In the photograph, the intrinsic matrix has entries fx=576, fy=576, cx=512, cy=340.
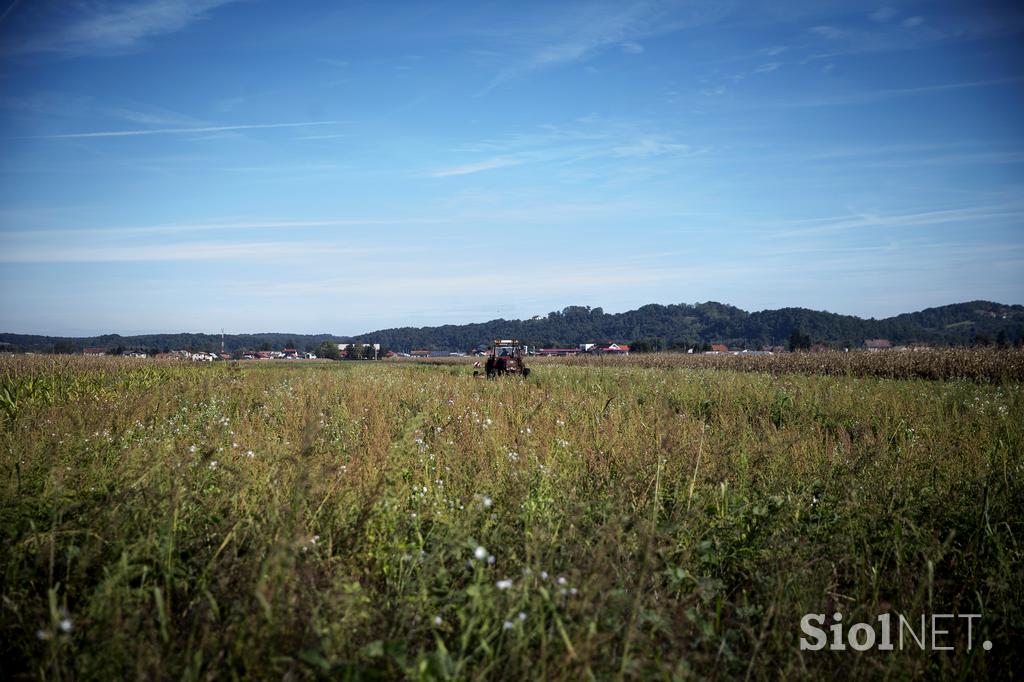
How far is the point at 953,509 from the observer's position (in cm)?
493

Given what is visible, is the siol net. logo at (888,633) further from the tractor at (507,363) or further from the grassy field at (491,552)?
the tractor at (507,363)

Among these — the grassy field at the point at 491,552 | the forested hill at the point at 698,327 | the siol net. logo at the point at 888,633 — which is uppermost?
the forested hill at the point at 698,327

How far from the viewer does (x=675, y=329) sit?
530 feet

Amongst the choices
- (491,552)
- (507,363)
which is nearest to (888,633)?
(491,552)

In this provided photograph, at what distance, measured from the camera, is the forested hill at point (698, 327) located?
11744 cm

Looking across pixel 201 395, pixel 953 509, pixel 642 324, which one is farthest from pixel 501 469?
pixel 642 324

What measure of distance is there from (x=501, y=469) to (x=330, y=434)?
305 cm

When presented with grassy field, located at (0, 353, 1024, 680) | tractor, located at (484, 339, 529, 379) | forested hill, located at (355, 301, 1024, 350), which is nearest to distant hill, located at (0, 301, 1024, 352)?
forested hill, located at (355, 301, 1024, 350)

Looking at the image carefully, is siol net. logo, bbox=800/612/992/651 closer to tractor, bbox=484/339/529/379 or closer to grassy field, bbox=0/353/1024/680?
grassy field, bbox=0/353/1024/680

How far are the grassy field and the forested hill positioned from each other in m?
101

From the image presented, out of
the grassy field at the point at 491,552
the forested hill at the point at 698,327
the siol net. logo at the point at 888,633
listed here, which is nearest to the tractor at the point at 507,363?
the grassy field at the point at 491,552

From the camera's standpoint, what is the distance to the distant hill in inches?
4520

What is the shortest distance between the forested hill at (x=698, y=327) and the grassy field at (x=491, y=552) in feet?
330

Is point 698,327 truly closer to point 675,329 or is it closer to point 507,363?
point 675,329
